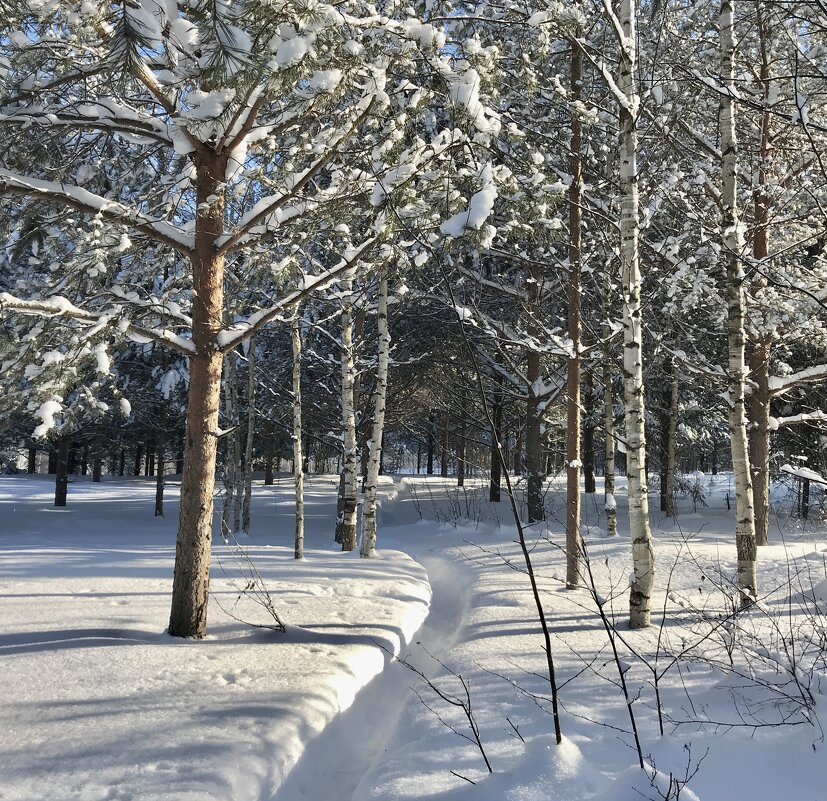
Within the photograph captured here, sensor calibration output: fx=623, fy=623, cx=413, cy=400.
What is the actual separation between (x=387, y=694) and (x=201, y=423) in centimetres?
268

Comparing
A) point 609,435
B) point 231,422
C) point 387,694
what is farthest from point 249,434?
point 387,694

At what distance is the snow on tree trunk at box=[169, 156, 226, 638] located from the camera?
516 cm

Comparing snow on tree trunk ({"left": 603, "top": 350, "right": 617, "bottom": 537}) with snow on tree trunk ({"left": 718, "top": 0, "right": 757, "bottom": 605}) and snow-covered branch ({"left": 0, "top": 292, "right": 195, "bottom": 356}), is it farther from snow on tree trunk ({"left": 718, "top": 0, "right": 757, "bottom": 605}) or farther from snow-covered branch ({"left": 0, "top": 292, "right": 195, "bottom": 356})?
snow-covered branch ({"left": 0, "top": 292, "right": 195, "bottom": 356})

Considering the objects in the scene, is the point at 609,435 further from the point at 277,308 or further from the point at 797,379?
the point at 277,308

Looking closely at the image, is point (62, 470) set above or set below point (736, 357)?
below

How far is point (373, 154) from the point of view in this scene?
507 centimetres

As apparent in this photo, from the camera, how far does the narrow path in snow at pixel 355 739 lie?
11.1 ft

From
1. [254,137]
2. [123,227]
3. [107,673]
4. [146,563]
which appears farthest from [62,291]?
[146,563]

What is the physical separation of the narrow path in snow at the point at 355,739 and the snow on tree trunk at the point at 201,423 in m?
1.61

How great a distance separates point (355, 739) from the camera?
161 inches

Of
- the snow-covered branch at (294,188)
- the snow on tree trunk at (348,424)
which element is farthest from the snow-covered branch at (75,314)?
the snow on tree trunk at (348,424)

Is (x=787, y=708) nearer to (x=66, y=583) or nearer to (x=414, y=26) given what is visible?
(x=414, y=26)

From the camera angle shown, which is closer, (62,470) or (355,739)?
(355,739)

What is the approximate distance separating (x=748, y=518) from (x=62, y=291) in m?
7.05
